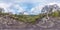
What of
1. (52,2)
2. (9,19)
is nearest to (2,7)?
(9,19)

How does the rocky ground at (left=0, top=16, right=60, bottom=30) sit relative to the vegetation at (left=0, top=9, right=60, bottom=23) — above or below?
below

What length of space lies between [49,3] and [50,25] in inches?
10.1

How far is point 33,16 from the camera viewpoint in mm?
1358

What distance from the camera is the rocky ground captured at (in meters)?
1.34

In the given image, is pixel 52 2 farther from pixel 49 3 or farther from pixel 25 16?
pixel 25 16

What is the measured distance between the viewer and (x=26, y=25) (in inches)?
53.2

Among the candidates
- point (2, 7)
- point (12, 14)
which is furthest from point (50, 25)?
point (2, 7)

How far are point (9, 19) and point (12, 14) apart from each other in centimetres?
7

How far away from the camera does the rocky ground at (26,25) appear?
4.41 feet

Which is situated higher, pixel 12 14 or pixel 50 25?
pixel 12 14

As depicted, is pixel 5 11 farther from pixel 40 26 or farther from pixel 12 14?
pixel 40 26

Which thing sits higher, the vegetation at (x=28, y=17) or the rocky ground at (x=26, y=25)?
the vegetation at (x=28, y=17)

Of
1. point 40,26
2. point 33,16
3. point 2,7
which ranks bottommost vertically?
point 40,26

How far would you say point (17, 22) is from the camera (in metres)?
1.36
